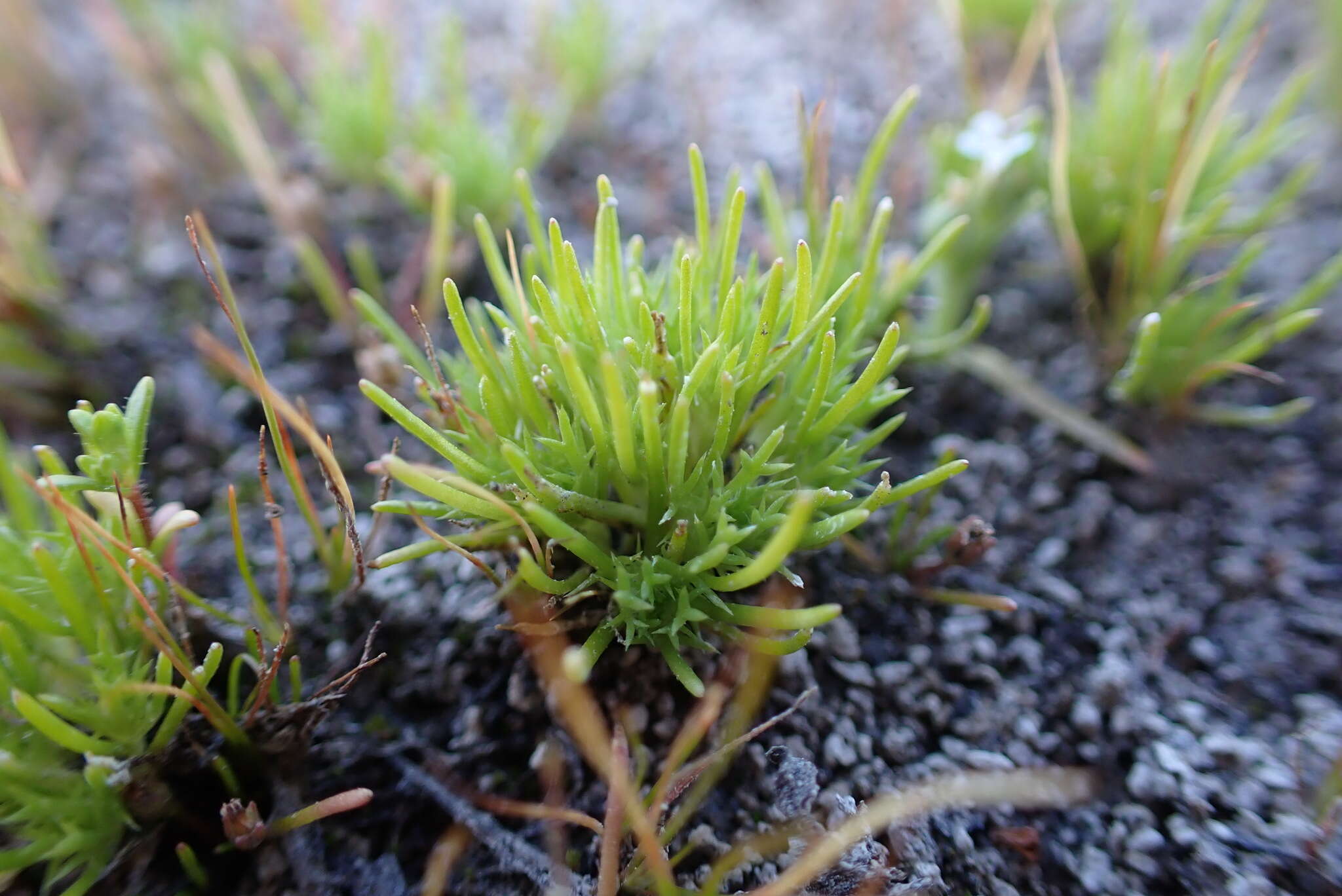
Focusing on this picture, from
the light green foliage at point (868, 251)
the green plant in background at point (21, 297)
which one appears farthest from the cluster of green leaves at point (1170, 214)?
the green plant in background at point (21, 297)

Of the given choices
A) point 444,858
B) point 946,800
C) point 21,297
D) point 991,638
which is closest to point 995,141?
point 991,638

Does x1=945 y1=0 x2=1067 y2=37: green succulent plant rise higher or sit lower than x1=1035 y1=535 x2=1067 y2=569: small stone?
higher

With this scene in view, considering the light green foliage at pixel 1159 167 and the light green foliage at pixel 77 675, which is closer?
the light green foliage at pixel 77 675

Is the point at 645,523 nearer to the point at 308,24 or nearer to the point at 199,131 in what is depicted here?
the point at 308,24

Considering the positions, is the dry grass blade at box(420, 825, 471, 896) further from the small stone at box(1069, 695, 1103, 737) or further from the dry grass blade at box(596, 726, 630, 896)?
the small stone at box(1069, 695, 1103, 737)

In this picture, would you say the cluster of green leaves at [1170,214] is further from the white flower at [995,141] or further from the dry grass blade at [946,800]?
the dry grass blade at [946,800]

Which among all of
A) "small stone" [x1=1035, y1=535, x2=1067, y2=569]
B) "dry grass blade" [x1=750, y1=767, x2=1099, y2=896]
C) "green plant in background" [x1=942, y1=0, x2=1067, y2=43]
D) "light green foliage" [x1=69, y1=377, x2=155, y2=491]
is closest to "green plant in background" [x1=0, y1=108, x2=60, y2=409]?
"light green foliage" [x1=69, y1=377, x2=155, y2=491]
